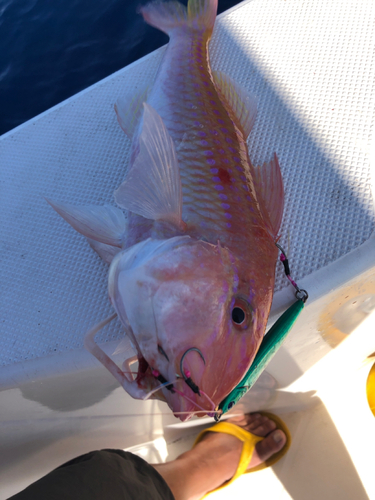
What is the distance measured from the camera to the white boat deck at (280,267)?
1.07m

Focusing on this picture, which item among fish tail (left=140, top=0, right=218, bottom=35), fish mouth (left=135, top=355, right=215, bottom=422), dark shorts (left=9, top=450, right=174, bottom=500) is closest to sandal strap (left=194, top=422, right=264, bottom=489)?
dark shorts (left=9, top=450, right=174, bottom=500)

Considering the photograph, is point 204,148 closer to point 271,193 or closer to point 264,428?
point 271,193

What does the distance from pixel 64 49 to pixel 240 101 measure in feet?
6.36

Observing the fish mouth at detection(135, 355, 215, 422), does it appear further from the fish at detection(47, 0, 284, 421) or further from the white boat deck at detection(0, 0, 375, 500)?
the white boat deck at detection(0, 0, 375, 500)

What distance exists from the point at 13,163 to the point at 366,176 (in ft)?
4.36

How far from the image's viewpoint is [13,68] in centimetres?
255

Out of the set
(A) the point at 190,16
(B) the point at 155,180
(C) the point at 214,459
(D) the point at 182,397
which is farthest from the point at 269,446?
(A) the point at 190,16

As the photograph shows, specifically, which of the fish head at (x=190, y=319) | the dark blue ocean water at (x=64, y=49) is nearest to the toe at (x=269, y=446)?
the fish head at (x=190, y=319)

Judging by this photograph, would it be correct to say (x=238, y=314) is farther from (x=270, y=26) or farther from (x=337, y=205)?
(x=270, y=26)

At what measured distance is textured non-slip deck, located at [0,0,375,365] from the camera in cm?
109

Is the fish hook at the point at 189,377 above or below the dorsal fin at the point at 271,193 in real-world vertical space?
below

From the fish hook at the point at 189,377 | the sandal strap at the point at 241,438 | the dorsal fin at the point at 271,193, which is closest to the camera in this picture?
the fish hook at the point at 189,377

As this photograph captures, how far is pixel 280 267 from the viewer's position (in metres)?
1.05

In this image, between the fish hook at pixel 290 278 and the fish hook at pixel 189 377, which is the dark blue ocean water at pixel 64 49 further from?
the fish hook at pixel 189 377
